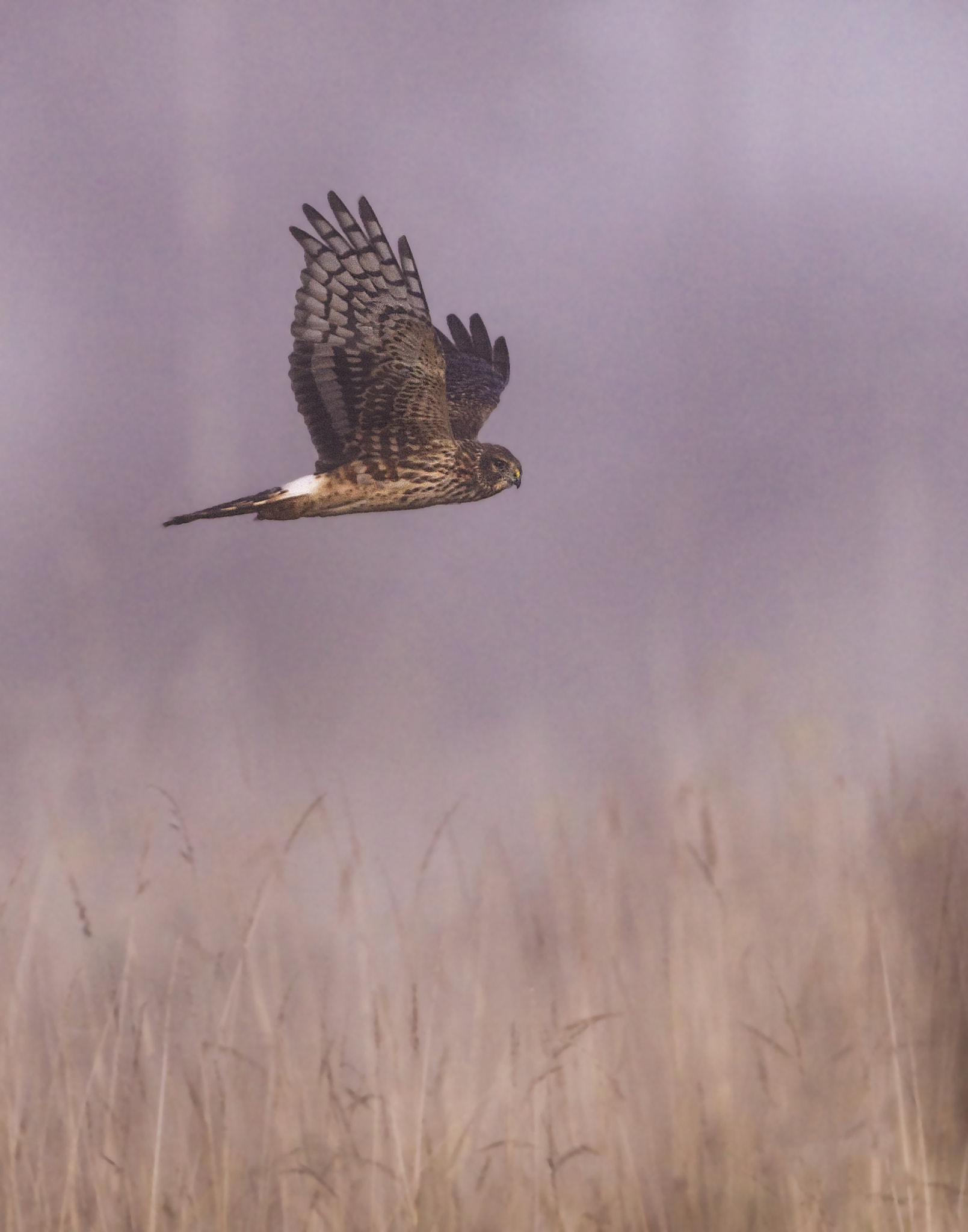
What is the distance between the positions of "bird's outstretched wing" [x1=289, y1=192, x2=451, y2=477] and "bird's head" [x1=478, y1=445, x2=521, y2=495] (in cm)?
21

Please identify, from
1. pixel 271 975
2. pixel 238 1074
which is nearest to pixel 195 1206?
pixel 238 1074

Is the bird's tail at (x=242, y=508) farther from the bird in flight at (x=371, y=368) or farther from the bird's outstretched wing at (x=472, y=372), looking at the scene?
the bird's outstretched wing at (x=472, y=372)

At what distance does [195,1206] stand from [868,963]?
7.28 feet

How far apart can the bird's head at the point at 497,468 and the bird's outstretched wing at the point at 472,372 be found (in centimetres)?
45

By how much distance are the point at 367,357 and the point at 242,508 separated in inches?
30.9

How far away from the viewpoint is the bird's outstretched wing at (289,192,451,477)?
166 inches

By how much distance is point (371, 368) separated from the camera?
4254mm

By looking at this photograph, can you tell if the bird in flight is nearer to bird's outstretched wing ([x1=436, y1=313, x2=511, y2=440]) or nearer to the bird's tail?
the bird's tail

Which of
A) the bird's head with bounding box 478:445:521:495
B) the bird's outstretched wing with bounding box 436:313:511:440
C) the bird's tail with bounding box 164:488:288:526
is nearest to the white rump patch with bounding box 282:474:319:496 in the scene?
the bird's tail with bounding box 164:488:288:526

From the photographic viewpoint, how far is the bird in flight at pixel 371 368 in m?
4.20

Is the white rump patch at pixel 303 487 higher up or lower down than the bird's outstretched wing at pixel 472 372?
lower down

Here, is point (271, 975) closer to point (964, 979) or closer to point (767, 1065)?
point (767, 1065)

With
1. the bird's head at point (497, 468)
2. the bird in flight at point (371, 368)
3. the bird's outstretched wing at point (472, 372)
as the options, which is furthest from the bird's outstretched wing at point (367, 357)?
the bird's outstretched wing at point (472, 372)

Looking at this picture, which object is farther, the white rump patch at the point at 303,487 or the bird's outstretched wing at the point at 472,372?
the bird's outstretched wing at the point at 472,372
